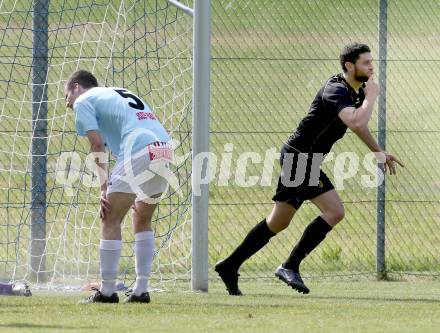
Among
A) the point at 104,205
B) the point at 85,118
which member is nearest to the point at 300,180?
the point at 104,205

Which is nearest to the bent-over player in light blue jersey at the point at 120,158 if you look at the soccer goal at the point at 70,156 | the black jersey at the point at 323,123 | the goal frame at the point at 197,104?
the goal frame at the point at 197,104

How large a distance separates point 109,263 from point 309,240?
167cm

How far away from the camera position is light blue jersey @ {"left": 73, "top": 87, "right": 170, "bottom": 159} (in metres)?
8.27

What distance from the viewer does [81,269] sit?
35.1 ft

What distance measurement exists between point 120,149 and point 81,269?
2544mm

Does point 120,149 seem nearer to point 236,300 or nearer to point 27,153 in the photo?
point 236,300

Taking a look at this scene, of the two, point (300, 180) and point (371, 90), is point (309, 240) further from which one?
point (371, 90)

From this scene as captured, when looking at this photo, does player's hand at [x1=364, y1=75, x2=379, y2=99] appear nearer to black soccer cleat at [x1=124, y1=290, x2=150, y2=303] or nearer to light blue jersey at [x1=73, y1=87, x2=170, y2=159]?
light blue jersey at [x1=73, y1=87, x2=170, y2=159]

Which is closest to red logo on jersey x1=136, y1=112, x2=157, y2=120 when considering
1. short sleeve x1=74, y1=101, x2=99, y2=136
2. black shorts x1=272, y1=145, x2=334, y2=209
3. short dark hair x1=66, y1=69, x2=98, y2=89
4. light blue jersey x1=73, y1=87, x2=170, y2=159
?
light blue jersey x1=73, y1=87, x2=170, y2=159

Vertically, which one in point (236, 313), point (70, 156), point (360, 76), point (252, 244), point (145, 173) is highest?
point (360, 76)

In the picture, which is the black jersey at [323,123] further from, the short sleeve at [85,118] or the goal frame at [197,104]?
the short sleeve at [85,118]

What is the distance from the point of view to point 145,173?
837 centimetres

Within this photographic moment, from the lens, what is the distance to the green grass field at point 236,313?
7117 millimetres

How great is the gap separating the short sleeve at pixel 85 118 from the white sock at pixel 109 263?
81cm
